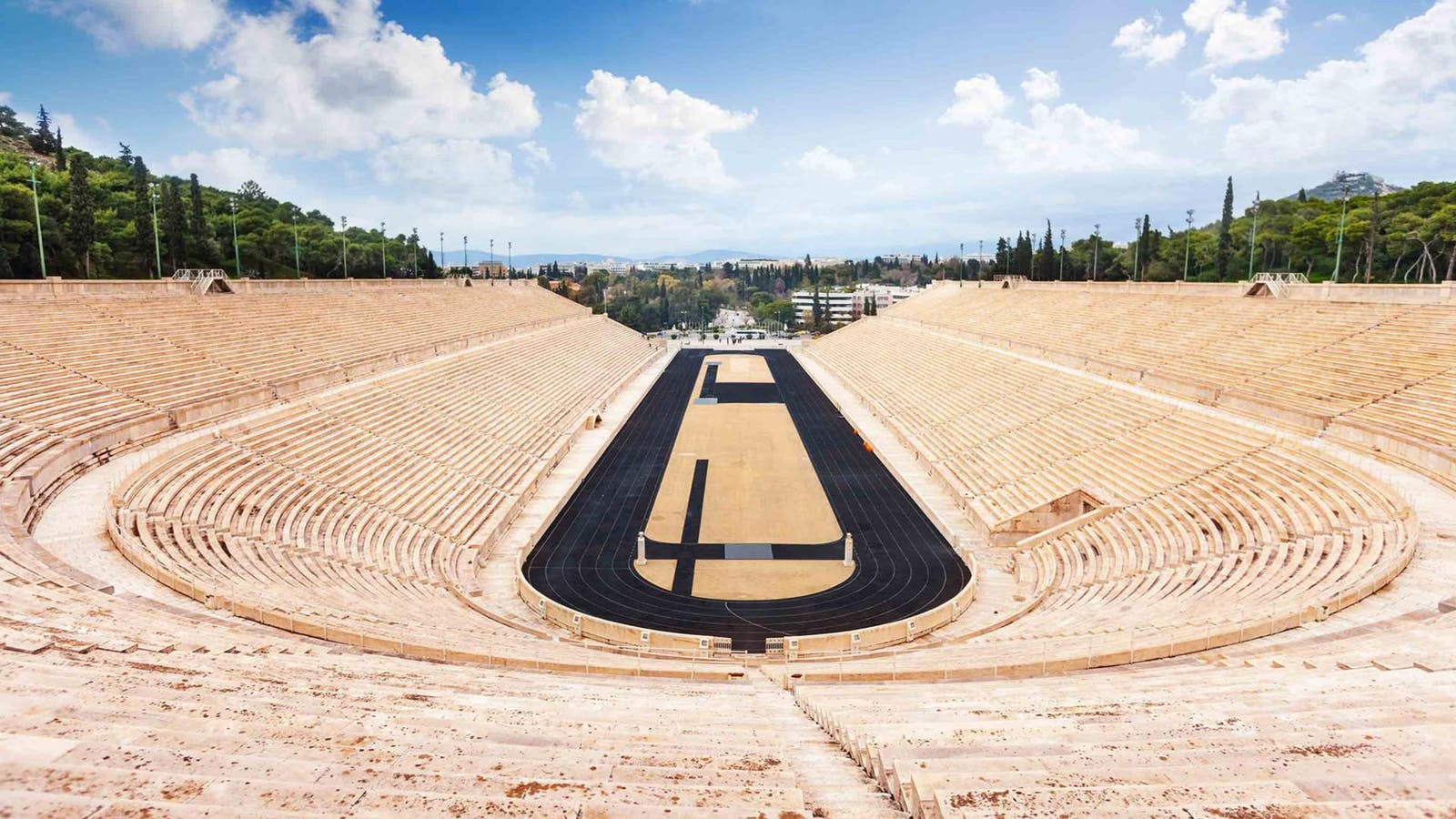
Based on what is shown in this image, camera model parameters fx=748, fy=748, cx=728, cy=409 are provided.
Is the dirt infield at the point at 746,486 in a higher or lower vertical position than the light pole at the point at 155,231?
lower

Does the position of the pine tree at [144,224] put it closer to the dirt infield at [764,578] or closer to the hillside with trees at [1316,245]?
the dirt infield at [764,578]

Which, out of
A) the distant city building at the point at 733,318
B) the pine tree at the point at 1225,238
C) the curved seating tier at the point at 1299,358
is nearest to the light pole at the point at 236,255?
the curved seating tier at the point at 1299,358

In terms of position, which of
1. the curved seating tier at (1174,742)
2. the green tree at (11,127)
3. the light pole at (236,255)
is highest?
the green tree at (11,127)

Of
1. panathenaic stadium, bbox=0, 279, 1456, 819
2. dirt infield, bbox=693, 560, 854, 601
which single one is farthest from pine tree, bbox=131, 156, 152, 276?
dirt infield, bbox=693, 560, 854, 601

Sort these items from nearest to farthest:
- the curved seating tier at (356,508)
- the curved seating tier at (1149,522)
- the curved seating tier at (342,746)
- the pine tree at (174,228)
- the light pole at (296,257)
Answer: the curved seating tier at (342,746) → the curved seating tier at (1149,522) → the curved seating tier at (356,508) → the pine tree at (174,228) → the light pole at (296,257)

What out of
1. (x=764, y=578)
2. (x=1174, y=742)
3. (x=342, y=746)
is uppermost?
(x=342, y=746)

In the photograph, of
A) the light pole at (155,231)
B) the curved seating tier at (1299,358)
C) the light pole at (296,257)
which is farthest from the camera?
the light pole at (296,257)

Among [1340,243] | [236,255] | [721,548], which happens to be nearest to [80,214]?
[236,255]

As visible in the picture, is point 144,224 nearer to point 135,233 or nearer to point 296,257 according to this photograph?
point 135,233
